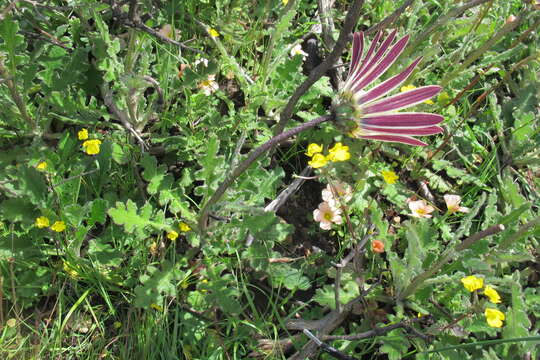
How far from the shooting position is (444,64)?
262 cm

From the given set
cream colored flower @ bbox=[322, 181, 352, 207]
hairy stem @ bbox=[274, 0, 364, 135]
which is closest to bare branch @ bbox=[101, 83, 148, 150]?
hairy stem @ bbox=[274, 0, 364, 135]

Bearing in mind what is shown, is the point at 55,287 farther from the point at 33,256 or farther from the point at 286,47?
the point at 286,47

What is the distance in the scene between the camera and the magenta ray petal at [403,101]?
1.48 meters

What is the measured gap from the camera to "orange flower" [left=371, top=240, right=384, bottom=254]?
2047mm

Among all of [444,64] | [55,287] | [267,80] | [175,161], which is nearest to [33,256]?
[55,287]

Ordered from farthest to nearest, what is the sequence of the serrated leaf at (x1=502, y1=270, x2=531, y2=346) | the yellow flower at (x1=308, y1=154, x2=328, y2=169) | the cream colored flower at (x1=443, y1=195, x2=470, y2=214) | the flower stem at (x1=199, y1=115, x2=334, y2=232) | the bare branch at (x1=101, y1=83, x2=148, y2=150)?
the cream colored flower at (x1=443, y1=195, x2=470, y2=214) < the bare branch at (x1=101, y1=83, x2=148, y2=150) < the serrated leaf at (x1=502, y1=270, x2=531, y2=346) < the yellow flower at (x1=308, y1=154, x2=328, y2=169) < the flower stem at (x1=199, y1=115, x2=334, y2=232)

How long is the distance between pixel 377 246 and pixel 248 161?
0.83 m

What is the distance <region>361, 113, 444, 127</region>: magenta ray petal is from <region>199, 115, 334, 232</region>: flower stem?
0.13m

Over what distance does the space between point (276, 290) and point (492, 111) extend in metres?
1.49

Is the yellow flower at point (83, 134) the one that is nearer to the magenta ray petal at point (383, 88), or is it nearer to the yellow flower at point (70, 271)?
the yellow flower at point (70, 271)

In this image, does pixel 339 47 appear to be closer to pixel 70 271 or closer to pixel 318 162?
pixel 318 162

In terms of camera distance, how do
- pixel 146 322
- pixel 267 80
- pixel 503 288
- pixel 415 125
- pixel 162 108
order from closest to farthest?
pixel 415 125 < pixel 146 322 < pixel 503 288 < pixel 162 108 < pixel 267 80

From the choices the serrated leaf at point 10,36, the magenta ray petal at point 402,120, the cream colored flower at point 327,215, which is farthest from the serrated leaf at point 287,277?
the serrated leaf at point 10,36

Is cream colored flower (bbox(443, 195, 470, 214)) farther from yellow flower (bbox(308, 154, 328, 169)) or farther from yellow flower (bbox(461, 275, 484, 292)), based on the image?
yellow flower (bbox(308, 154, 328, 169))
